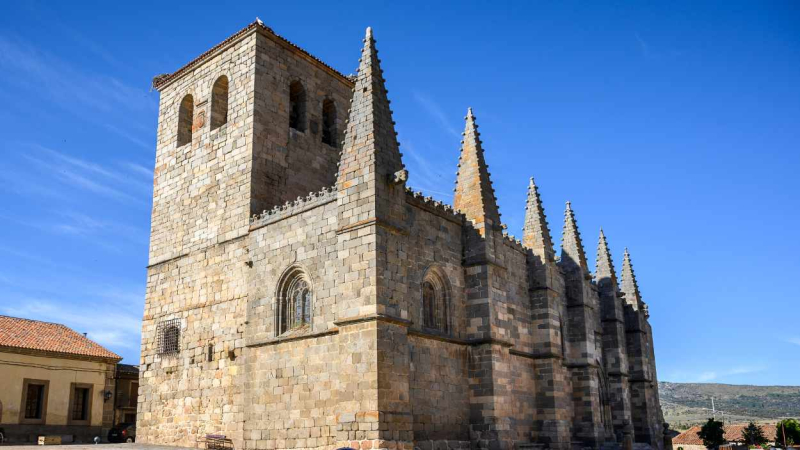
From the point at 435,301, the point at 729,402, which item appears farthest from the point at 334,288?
the point at 729,402

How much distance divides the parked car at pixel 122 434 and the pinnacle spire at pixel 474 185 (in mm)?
14895

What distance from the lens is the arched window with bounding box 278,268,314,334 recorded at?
15289 mm

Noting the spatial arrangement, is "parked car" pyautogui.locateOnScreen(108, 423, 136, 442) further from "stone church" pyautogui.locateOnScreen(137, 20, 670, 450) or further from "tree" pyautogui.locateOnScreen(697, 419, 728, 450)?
"tree" pyautogui.locateOnScreen(697, 419, 728, 450)

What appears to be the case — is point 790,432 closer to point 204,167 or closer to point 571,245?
point 571,245

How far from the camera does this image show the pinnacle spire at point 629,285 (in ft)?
92.2

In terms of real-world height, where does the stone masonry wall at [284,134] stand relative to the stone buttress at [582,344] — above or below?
above

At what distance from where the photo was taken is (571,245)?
76.7 ft

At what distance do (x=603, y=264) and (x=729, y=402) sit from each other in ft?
229

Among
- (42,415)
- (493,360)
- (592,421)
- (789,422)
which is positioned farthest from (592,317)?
(789,422)

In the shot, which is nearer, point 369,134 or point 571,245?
point 369,134

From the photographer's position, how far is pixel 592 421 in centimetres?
2044

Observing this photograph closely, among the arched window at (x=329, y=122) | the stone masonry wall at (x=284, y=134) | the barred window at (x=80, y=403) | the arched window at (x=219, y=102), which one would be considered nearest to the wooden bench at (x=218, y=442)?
the stone masonry wall at (x=284, y=134)

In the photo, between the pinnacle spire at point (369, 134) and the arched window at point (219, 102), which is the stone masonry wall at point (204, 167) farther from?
the pinnacle spire at point (369, 134)

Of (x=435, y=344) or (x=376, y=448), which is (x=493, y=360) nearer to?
(x=435, y=344)
